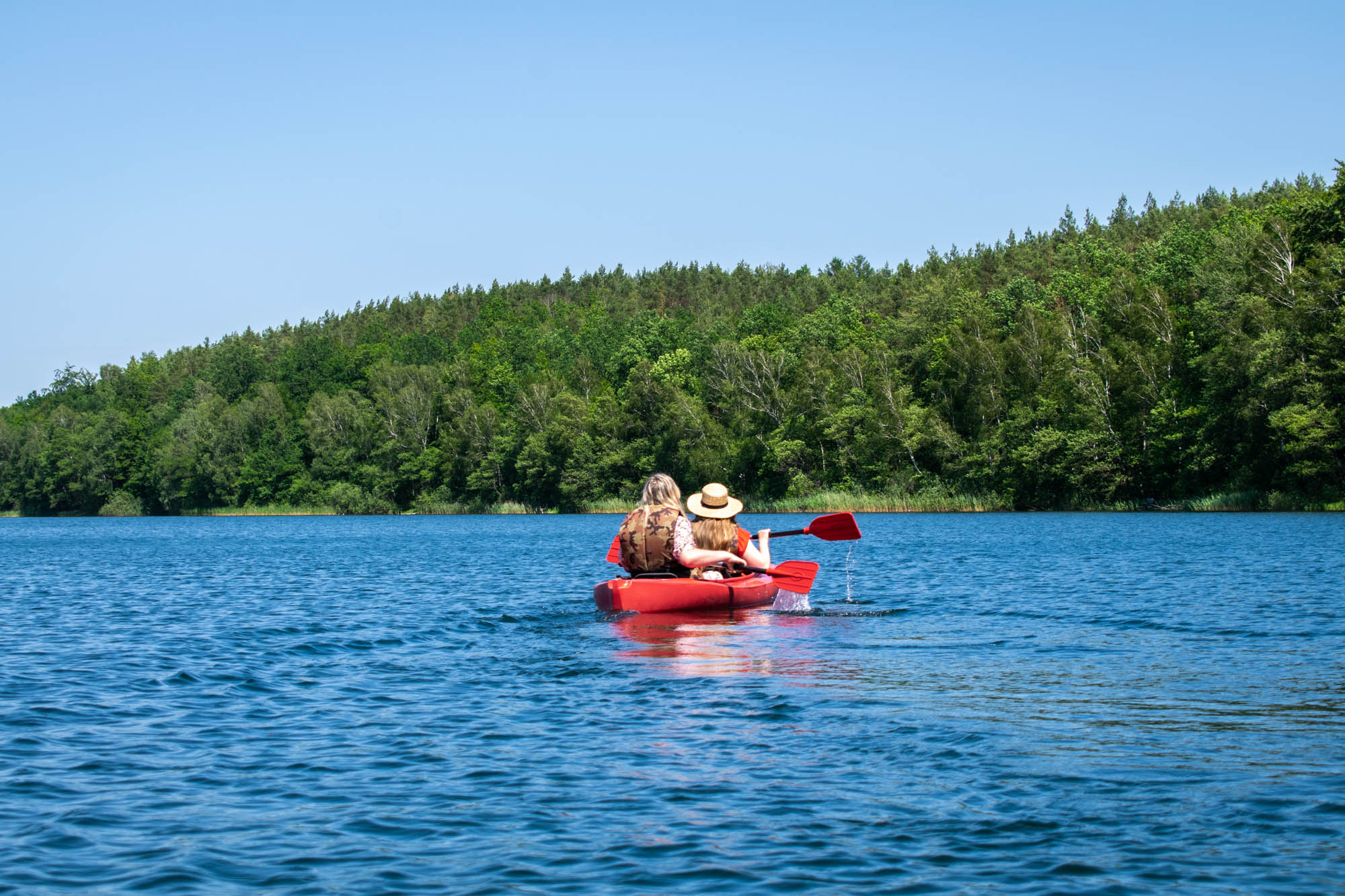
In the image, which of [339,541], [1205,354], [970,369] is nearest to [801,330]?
[970,369]

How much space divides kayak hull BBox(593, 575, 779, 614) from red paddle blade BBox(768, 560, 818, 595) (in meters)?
1.32

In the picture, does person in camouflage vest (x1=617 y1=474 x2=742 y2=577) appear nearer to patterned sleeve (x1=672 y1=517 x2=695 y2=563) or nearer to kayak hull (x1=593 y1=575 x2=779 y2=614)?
patterned sleeve (x1=672 y1=517 x2=695 y2=563)

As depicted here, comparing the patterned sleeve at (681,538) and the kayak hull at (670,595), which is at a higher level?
the patterned sleeve at (681,538)

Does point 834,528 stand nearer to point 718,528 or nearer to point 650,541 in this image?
point 718,528

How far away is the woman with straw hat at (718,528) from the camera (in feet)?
48.3

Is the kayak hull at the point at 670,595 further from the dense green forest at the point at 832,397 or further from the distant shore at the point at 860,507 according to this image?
the dense green forest at the point at 832,397

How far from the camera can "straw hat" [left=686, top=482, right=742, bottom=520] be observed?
14648 millimetres

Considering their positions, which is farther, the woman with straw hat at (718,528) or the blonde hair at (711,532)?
the blonde hair at (711,532)

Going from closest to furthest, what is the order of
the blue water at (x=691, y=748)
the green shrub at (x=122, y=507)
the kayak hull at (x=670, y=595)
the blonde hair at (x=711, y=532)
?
the blue water at (x=691, y=748) → the kayak hull at (x=670, y=595) → the blonde hair at (x=711, y=532) → the green shrub at (x=122, y=507)

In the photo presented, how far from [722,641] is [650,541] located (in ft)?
7.23

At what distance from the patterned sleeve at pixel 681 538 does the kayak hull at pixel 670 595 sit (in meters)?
0.39

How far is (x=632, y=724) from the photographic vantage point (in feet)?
28.1

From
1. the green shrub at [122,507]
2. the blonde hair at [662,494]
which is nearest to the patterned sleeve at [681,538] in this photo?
the blonde hair at [662,494]

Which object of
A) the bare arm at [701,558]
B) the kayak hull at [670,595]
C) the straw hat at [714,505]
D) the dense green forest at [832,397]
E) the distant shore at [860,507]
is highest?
the dense green forest at [832,397]
